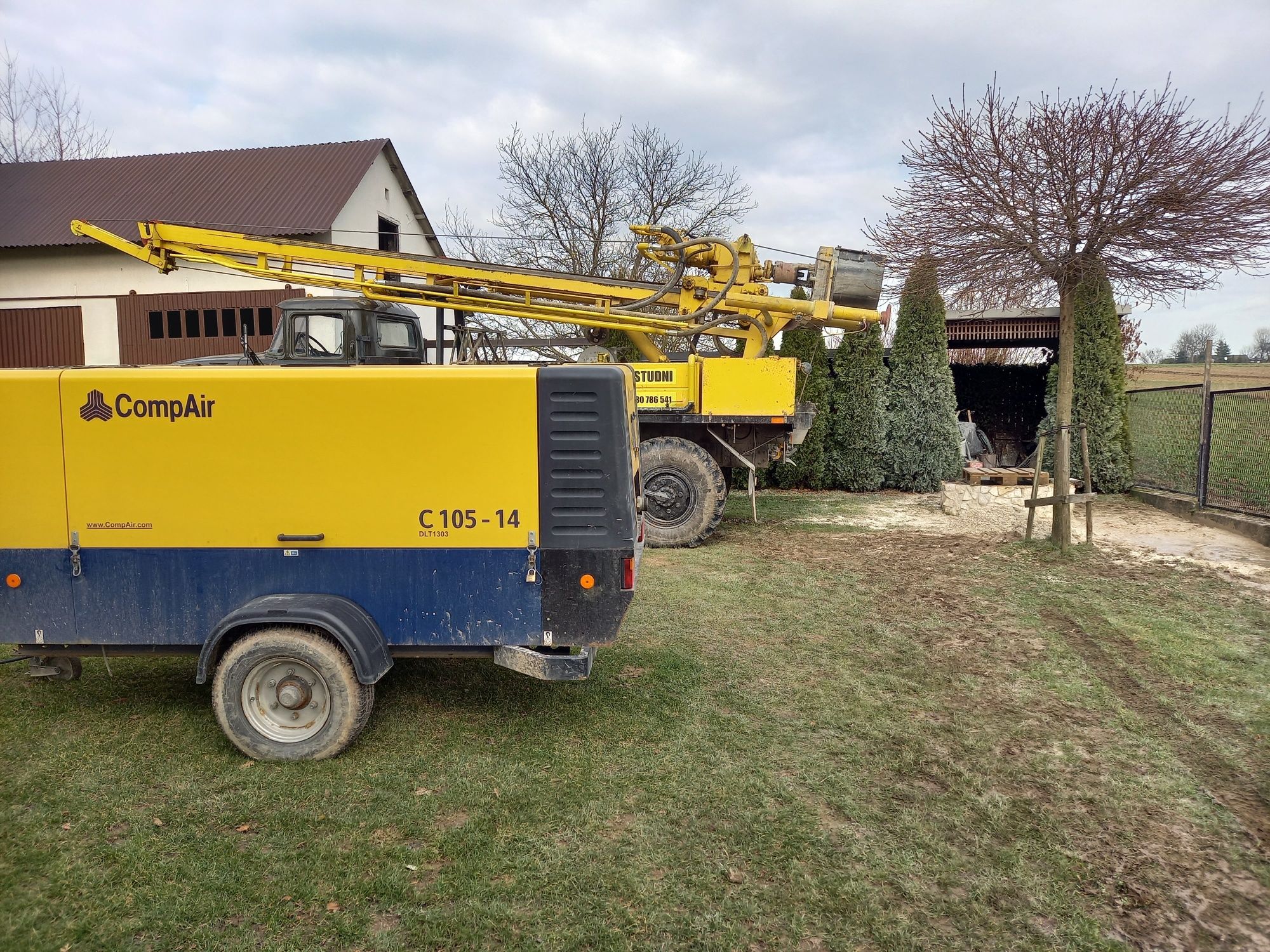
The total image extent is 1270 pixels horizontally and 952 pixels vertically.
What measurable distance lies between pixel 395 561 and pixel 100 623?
1.58 metres

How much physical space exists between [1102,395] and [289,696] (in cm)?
1460

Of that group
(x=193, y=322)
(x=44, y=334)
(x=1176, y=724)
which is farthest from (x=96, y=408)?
(x=44, y=334)

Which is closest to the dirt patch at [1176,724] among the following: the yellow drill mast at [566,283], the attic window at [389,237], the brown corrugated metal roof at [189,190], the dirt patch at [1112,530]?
the dirt patch at [1112,530]

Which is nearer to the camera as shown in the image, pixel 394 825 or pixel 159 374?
pixel 394 825

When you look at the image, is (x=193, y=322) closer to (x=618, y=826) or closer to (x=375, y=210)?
(x=375, y=210)

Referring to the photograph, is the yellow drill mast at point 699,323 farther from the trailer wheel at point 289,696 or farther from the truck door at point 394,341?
the trailer wheel at point 289,696

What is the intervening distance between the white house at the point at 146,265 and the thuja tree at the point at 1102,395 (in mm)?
11469

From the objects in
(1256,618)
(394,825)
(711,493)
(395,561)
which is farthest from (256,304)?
(1256,618)

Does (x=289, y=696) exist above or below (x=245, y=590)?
below

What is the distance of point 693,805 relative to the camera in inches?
144

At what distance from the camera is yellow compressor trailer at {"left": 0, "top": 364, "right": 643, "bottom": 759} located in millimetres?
3951

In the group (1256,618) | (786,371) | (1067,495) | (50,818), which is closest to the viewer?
(50,818)

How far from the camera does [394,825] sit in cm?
346

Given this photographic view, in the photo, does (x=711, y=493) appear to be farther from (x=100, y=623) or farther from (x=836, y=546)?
(x=100, y=623)
